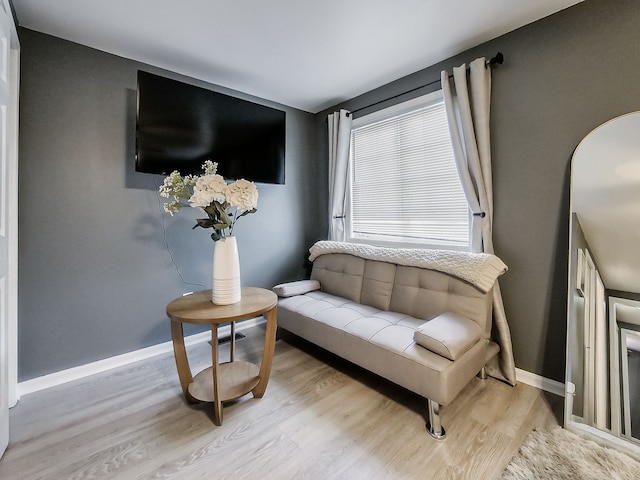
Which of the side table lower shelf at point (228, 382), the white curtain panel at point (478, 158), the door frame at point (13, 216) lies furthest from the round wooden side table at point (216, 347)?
the white curtain panel at point (478, 158)

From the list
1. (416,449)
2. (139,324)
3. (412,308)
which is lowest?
(416,449)

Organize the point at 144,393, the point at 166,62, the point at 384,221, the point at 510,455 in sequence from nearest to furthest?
the point at 510,455, the point at 144,393, the point at 166,62, the point at 384,221

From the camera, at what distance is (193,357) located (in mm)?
2334

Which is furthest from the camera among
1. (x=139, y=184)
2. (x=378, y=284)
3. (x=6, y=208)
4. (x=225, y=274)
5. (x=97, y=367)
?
(x=378, y=284)

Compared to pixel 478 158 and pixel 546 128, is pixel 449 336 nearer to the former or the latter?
pixel 478 158

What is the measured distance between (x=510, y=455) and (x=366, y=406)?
2.39 feet

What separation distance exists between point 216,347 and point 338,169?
215 cm

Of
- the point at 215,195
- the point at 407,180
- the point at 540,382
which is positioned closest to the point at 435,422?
the point at 540,382

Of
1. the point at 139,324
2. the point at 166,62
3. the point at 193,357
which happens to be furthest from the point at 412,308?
the point at 166,62

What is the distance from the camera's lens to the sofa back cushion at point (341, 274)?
2.52 metres

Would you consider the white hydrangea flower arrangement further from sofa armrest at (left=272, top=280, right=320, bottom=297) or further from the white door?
sofa armrest at (left=272, top=280, right=320, bottom=297)

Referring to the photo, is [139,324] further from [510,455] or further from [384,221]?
[510,455]

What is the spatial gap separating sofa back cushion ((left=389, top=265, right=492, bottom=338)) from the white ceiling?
66.3 inches

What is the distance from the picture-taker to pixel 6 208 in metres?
1.45
